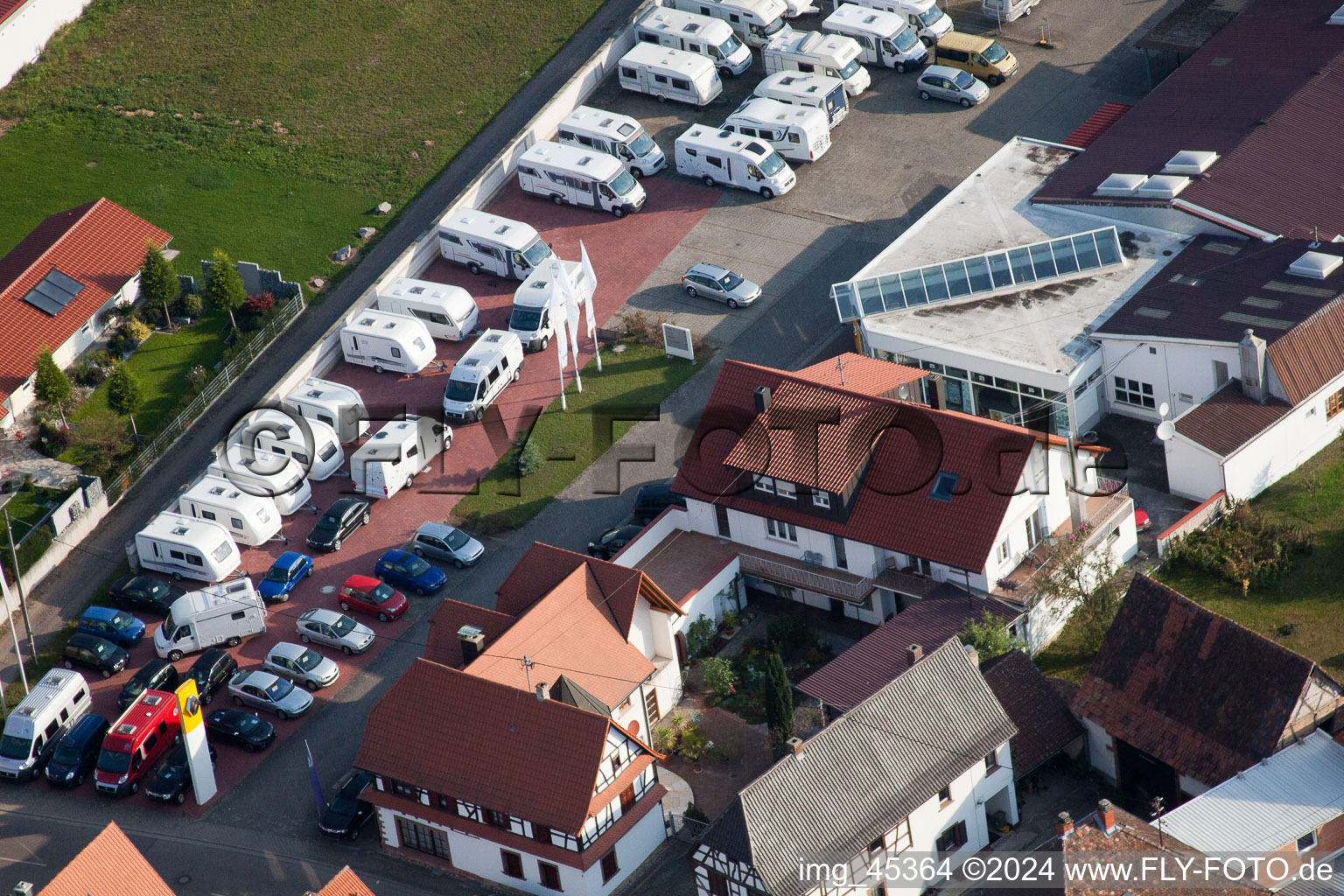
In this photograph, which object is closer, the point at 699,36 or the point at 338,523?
the point at 338,523

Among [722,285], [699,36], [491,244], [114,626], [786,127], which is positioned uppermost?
[699,36]

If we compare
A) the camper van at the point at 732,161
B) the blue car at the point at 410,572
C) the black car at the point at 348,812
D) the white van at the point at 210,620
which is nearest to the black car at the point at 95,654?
the white van at the point at 210,620

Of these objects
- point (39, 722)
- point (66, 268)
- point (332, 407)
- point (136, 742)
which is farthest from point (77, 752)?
point (66, 268)

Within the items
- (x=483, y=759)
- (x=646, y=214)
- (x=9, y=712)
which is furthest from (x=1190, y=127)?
(x=9, y=712)

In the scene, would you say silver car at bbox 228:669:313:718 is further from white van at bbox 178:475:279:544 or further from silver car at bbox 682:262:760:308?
silver car at bbox 682:262:760:308

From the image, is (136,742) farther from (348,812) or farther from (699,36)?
(699,36)

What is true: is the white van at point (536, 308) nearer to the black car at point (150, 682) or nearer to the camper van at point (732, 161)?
the camper van at point (732, 161)
